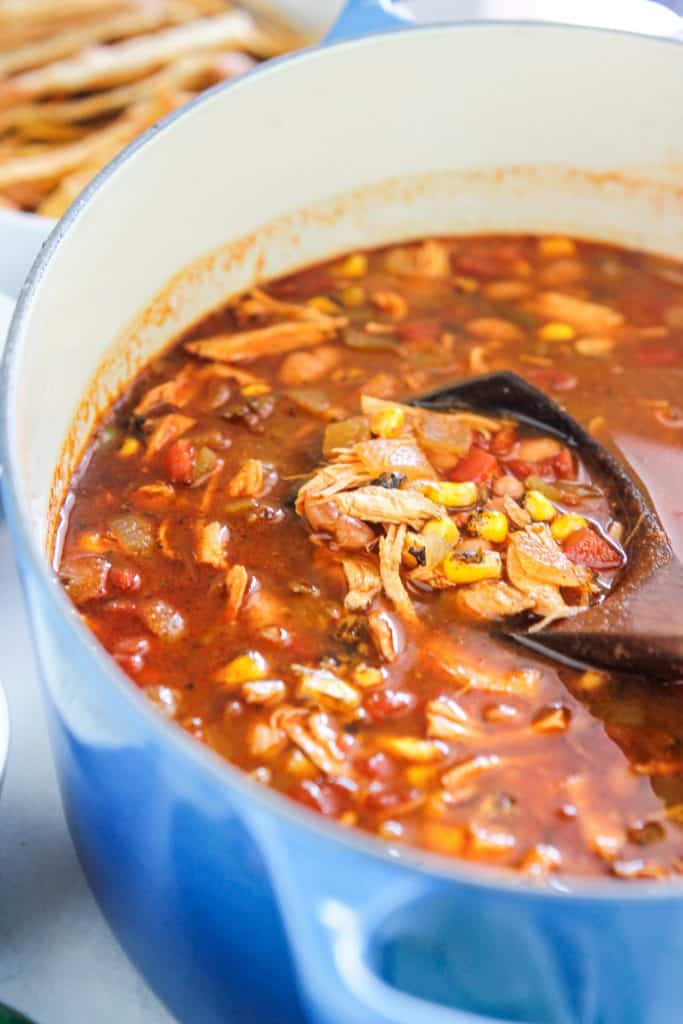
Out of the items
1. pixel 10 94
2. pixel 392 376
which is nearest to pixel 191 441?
pixel 392 376

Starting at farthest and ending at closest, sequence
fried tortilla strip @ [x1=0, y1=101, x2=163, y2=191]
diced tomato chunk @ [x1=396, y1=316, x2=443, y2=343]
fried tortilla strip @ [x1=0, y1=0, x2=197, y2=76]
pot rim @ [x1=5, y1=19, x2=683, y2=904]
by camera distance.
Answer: fried tortilla strip @ [x1=0, y1=0, x2=197, y2=76] → fried tortilla strip @ [x1=0, y1=101, x2=163, y2=191] → diced tomato chunk @ [x1=396, y1=316, x2=443, y2=343] → pot rim @ [x1=5, y1=19, x2=683, y2=904]

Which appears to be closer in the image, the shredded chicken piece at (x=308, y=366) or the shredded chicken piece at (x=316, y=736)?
the shredded chicken piece at (x=316, y=736)

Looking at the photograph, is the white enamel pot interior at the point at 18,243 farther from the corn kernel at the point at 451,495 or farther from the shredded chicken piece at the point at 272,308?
the corn kernel at the point at 451,495

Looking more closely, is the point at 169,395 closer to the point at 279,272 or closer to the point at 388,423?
the point at 388,423

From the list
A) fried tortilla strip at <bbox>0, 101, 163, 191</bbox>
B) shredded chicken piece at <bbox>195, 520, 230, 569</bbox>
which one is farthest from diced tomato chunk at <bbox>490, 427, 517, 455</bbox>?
fried tortilla strip at <bbox>0, 101, 163, 191</bbox>

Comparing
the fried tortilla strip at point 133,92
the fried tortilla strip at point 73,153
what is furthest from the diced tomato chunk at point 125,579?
the fried tortilla strip at point 133,92

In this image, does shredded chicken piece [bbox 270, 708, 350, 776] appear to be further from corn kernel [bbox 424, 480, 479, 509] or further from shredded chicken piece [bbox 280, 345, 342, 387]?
shredded chicken piece [bbox 280, 345, 342, 387]
